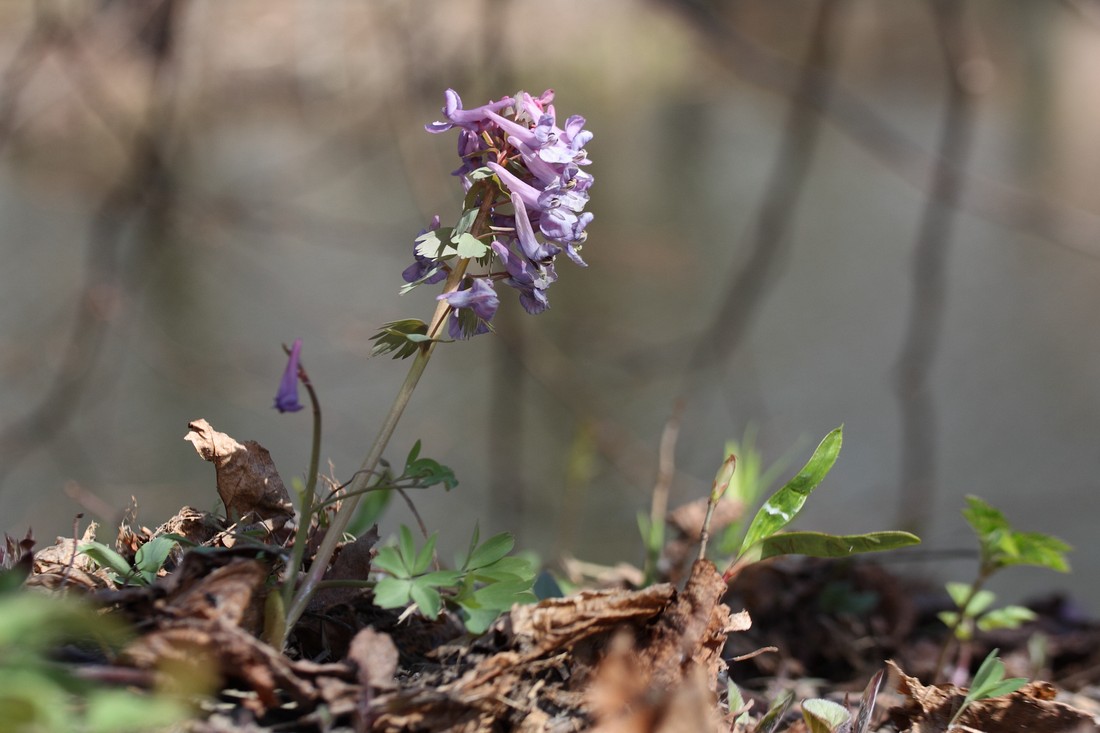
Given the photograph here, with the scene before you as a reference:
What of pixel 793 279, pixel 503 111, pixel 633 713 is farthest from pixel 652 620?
pixel 793 279

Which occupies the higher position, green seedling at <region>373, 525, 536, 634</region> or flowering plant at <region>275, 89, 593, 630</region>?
flowering plant at <region>275, 89, 593, 630</region>

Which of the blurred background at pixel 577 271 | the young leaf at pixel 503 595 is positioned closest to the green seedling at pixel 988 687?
the young leaf at pixel 503 595

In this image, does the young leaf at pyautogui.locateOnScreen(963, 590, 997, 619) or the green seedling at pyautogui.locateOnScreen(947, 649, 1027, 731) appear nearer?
the green seedling at pyautogui.locateOnScreen(947, 649, 1027, 731)

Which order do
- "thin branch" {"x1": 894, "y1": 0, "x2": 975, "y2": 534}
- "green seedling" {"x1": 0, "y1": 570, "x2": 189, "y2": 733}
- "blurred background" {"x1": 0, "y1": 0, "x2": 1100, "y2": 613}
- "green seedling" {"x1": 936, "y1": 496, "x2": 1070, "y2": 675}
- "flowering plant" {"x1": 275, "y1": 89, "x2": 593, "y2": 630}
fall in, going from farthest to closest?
"blurred background" {"x1": 0, "y1": 0, "x2": 1100, "y2": 613}, "thin branch" {"x1": 894, "y1": 0, "x2": 975, "y2": 534}, "green seedling" {"x1": 936, "y1": 496, "x2": 1070, "y2": 675}, "flowering plant" {"x1": 275, "y1": 89, "x2": 593, "y2": 630}, "green seedling" {"x1": 0, "y1": 570, "x2": 189, "y2": 733}

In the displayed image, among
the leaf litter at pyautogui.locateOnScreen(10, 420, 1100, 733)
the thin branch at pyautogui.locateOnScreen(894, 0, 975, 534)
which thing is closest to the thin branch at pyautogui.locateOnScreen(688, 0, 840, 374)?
the thin branch at pyautogui.locateOnScreen(894, 0, 975, 534)

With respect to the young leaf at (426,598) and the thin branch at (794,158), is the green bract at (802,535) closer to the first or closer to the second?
the young leaf at (426,598)

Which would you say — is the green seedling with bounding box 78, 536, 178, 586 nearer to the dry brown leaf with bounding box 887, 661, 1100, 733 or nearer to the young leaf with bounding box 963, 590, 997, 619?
the dry brown leaf with bounding box 887, 661, 1100, 733
